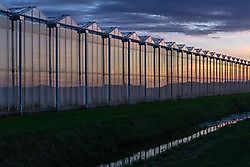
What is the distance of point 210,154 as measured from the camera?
25578 millimetres

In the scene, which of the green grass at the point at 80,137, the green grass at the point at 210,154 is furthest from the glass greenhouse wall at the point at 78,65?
the green grass at the point at 210,154

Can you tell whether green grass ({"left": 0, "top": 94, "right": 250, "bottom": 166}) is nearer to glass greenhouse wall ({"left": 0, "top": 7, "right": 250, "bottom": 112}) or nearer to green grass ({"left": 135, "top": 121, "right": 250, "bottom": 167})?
green grass ({"left": 135, "top": 121, "right": 250, "bottom": 167})

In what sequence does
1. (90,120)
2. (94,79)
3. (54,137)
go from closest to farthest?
(54,137), (90,120), (94,79)

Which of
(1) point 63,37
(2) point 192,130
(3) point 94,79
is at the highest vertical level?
(1) point 63,37

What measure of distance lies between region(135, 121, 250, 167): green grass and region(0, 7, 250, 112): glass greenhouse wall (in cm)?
1236

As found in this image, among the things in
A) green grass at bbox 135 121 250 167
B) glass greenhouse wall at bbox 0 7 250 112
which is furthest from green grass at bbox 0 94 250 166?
glass greenhouse wall at bbox 0 7 250 112

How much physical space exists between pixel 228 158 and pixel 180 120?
22.4 metres

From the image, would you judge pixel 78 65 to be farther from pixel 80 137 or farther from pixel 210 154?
pixel 210 154

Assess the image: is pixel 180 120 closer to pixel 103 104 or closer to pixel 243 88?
pixel 103 104

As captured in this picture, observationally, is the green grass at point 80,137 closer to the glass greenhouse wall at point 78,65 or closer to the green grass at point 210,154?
the green grass at point 210,154

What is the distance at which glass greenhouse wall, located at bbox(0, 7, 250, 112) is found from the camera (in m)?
38.0

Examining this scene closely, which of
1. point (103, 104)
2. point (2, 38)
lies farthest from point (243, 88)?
point (2, 38)

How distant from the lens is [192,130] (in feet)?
136

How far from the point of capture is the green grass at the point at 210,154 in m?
22.2
